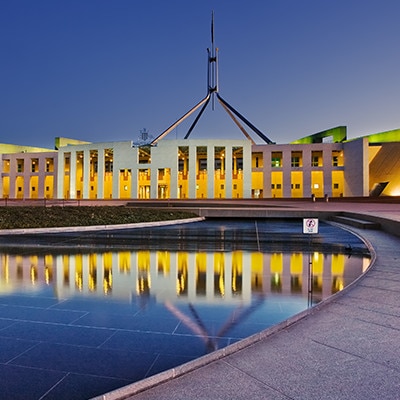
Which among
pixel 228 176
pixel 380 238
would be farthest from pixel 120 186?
pixel 380 238

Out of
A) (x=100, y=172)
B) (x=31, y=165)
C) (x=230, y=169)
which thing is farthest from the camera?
(x=31, y=165)

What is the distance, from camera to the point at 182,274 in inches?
285

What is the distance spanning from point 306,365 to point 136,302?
284cm

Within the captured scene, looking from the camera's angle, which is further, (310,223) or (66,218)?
(66,218)

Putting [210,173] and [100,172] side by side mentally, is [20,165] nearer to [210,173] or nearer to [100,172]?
[100,172]

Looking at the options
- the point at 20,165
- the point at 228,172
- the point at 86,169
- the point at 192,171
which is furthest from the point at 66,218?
the point at 20,165

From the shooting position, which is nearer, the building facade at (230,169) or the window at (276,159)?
the building facade at (230,169)

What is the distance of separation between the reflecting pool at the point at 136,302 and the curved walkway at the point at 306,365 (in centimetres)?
21

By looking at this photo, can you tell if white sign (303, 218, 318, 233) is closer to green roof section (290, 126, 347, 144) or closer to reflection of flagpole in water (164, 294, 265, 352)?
reflection of flagpole in water (164, 294, 265, 352)

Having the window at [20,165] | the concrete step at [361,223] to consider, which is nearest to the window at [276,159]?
the concrete step at [361,223]

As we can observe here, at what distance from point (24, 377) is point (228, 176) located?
148ft

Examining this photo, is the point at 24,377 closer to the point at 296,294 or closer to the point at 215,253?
Answer: the point at 296,294

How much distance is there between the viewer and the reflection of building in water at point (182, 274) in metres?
5.98

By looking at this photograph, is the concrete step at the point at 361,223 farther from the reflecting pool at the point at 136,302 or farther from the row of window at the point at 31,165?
the row of window at the point at 31,165
